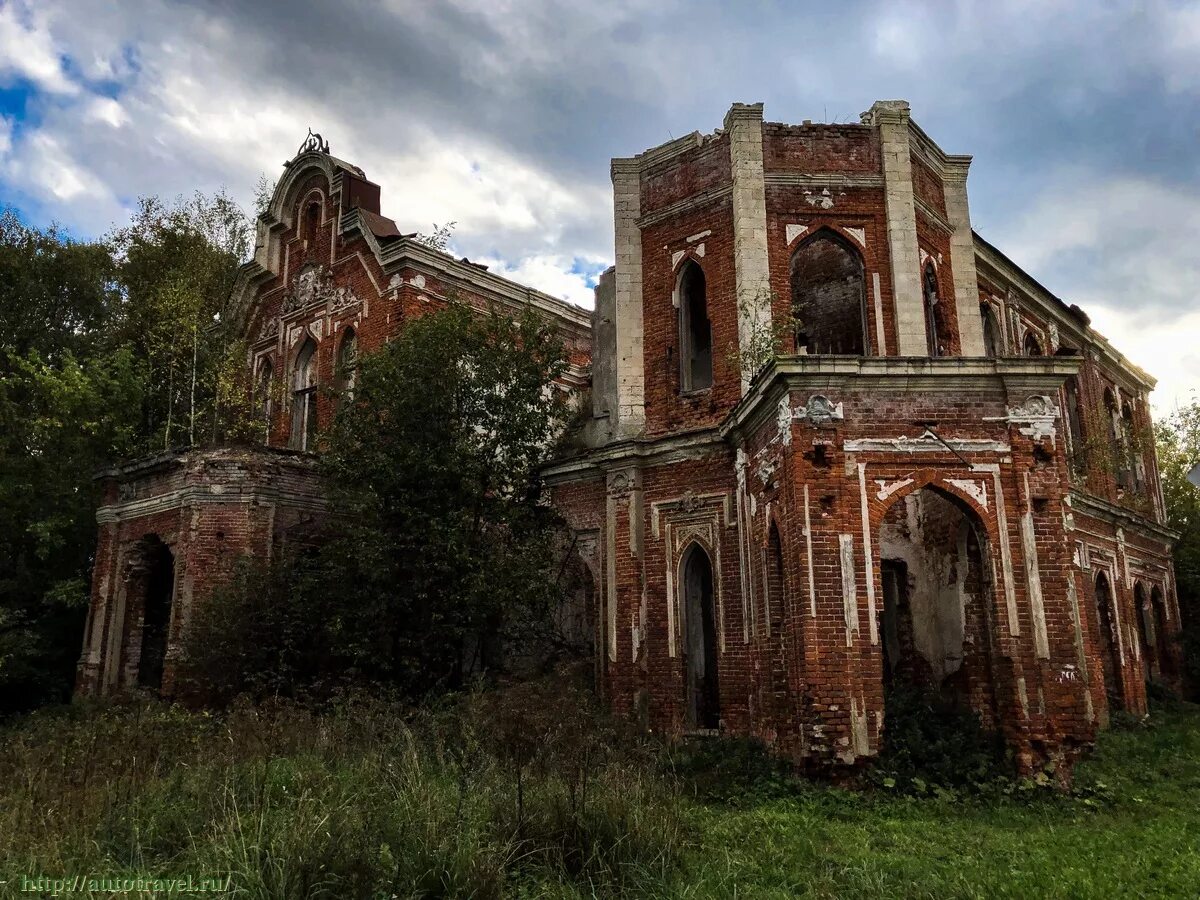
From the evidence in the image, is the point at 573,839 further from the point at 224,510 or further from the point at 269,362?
the point at 269,362

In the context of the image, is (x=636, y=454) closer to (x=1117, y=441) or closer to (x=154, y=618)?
(x=154, y=618)

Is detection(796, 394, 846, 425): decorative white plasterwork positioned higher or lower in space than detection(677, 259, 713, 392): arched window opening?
lower

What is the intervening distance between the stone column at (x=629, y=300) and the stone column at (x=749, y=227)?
1939 mm

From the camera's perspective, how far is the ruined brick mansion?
1072cm

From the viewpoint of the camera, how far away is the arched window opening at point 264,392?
2159cm

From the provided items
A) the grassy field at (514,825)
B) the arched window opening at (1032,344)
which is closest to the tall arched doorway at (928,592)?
the grassy field at (514,825)

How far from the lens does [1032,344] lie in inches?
862

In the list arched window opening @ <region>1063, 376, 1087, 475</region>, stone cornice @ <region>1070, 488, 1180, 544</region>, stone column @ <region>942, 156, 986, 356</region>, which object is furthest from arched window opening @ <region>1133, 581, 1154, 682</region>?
stone column @ <region>942, 156, 986, 356</region>

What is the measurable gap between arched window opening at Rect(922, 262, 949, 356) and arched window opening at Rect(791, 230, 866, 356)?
1.39m

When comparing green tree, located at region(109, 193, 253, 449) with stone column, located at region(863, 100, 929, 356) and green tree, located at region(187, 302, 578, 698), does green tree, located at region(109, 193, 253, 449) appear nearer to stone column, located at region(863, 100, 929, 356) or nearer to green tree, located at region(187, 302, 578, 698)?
green tree, located at region(187, 302, 578, 698)

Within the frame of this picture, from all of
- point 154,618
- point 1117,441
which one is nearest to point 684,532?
point 154,618

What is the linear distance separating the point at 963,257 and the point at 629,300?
19.4 feet

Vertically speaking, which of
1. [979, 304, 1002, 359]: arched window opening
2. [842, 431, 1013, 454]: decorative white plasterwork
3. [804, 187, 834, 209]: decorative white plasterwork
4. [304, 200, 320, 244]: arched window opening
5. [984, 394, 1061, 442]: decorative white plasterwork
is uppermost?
[304, 200, 320, 244]: arched window opening

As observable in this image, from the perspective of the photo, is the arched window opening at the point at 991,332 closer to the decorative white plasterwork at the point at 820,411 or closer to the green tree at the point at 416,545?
the green tree at the point at 416,545
